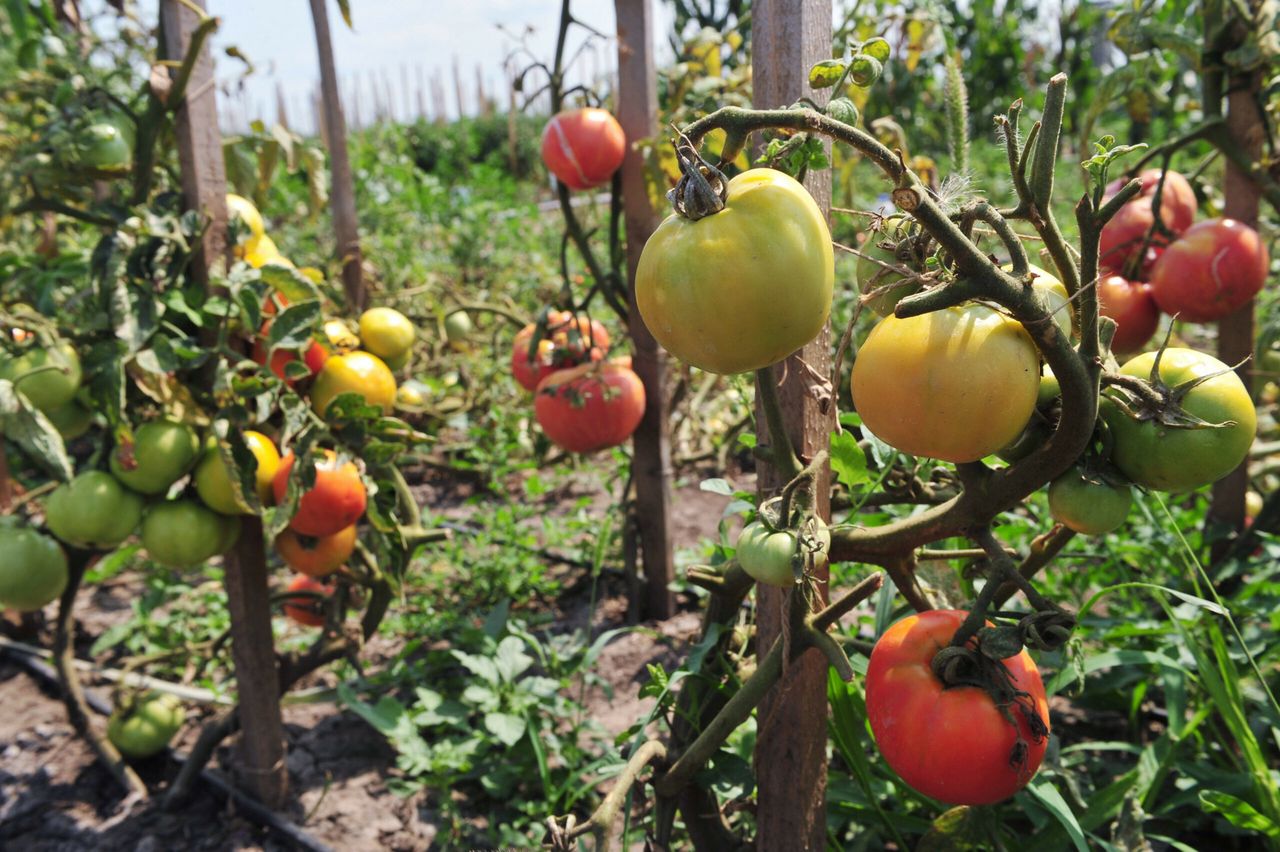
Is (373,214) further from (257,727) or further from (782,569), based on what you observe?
(782,569)

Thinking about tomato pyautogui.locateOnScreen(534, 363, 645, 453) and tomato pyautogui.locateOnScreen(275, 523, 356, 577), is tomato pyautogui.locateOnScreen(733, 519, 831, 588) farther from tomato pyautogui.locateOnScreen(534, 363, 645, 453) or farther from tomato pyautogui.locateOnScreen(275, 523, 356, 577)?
tomato pyautogui.locateOnScreen(534, 363, 645, 453)

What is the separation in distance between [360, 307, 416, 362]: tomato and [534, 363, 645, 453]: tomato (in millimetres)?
382

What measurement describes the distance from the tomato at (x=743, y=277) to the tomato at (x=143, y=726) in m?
1.65

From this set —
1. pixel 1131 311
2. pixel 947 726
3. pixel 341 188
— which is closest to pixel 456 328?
pixel 341 188

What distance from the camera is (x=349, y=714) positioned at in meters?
1.93

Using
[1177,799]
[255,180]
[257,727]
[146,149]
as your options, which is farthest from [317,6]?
[1177,799]

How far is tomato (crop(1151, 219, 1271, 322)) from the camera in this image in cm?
152

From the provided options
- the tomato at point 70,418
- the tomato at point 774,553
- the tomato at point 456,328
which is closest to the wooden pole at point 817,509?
the tomato at point 774,553

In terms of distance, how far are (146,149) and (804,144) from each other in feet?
4.11

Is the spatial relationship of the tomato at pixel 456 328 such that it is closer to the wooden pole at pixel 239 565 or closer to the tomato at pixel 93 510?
the wooden pole at pixel 239 565

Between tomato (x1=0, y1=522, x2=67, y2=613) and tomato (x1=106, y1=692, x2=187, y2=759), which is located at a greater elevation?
tomato (x1=0, y1=522, x2=67, y2=613)

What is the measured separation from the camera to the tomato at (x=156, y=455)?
139cm

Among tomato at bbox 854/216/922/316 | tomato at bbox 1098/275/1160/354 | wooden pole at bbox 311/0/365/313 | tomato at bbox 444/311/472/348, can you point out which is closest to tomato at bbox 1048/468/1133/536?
tomato at bbox 854/216/922/316

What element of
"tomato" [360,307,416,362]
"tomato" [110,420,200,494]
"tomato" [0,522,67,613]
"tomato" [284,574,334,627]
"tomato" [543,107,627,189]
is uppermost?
"tomato" [543,107,627,189]
